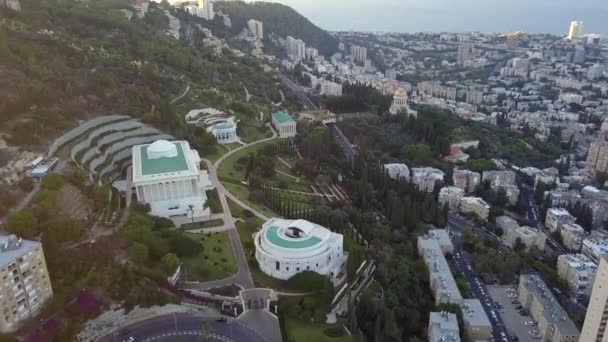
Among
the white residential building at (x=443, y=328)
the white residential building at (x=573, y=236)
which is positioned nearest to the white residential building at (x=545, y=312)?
the white residential building at (x=443, y=328)

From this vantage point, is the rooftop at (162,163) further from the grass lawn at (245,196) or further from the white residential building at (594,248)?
the white residential building at (594,248)

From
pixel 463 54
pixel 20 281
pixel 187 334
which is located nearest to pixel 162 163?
pixel 20 281

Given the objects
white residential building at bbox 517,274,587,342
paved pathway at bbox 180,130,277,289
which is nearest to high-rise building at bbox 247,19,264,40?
paved pathway at bbox 180,130,277,289

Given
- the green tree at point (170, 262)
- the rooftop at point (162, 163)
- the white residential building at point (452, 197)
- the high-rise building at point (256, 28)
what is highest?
the high-rise building at point (256, 28)

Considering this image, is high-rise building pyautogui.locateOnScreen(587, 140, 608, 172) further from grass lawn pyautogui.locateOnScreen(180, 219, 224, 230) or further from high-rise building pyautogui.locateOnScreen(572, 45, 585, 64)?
high-rise building pyautogui.locateOnScreen(572, 45, 585, 64)

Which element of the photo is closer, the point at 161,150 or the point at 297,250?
the point at 297,250

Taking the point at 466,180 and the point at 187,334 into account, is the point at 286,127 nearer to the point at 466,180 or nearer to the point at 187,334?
the point at 466,180
